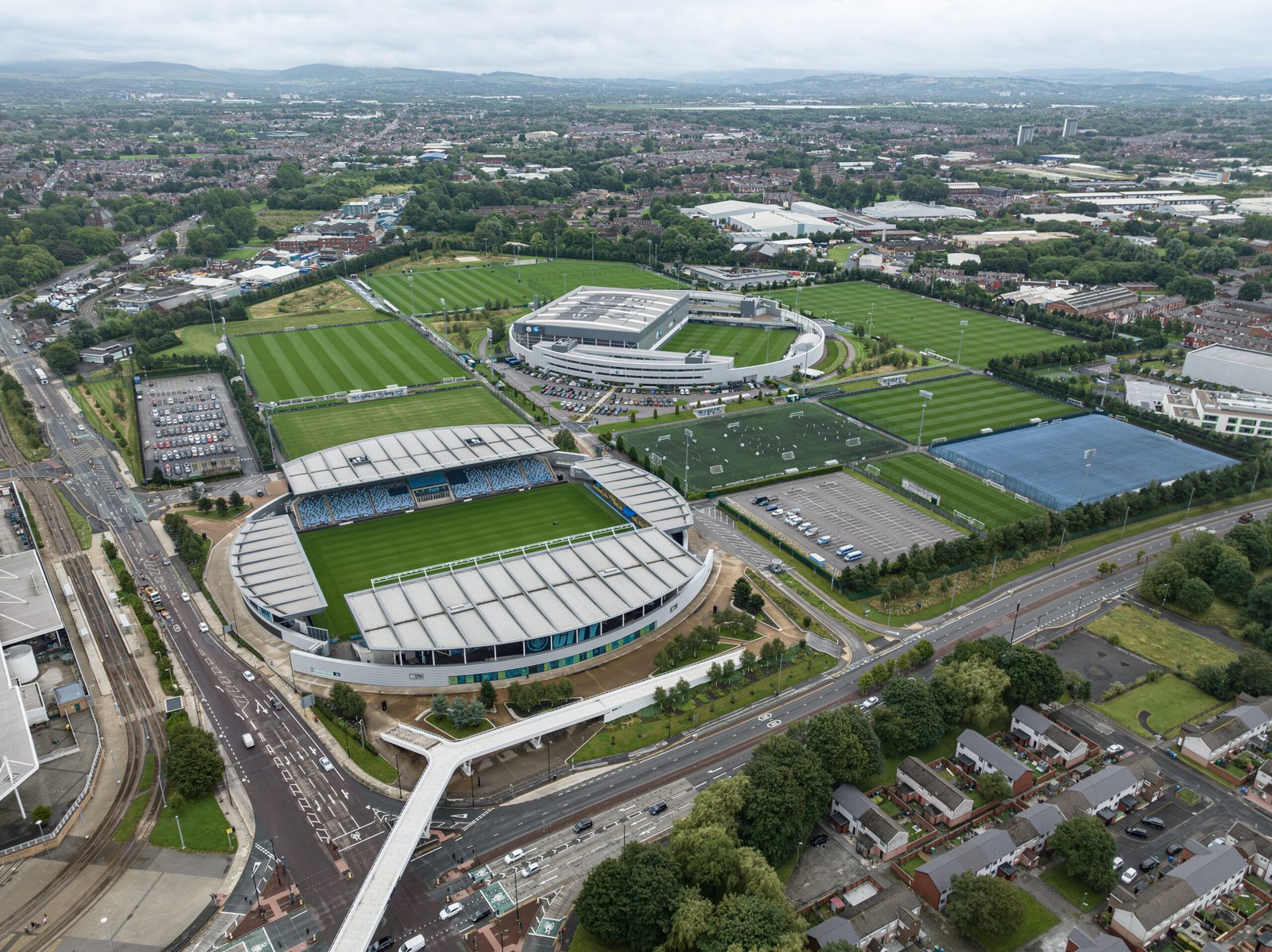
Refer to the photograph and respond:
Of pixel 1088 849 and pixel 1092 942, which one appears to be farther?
pixel 1088 849

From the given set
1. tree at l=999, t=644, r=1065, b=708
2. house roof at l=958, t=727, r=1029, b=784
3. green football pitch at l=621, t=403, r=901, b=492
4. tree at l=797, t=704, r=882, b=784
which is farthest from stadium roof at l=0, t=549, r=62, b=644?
tree at l=999, t=644, r=1065, b=708

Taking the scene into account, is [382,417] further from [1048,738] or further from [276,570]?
[1048,738]

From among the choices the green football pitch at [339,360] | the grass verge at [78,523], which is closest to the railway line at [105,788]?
the grass verge at [78,523]

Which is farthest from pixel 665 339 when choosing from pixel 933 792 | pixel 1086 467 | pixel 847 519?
pixel 933 792

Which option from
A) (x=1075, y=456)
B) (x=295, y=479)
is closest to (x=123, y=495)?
(x=295, y=479)

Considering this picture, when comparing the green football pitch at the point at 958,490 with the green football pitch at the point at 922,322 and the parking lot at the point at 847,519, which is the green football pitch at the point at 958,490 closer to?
the parking lot at the point at 847,519
